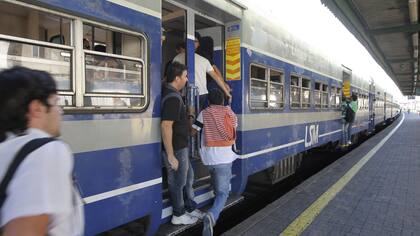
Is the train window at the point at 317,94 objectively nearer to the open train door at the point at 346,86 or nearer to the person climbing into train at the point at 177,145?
the open train door at the point at 346,86

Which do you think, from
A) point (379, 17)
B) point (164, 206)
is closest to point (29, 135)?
point (164, 206)

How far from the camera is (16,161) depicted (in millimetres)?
1086

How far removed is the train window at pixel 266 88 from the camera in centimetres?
522

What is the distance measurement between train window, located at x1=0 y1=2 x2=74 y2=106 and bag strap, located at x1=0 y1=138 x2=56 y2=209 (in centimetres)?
131

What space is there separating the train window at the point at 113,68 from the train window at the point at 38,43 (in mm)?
169

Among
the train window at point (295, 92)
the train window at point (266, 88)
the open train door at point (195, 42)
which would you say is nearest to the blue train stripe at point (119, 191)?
the open train door at point (195, 42)

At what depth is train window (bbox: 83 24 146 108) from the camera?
272 cm

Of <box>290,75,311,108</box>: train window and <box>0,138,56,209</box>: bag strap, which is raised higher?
<box>290,75,311,108</box>: train window

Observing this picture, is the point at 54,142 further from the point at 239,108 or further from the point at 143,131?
the point at 239,108

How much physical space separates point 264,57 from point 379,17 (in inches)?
421

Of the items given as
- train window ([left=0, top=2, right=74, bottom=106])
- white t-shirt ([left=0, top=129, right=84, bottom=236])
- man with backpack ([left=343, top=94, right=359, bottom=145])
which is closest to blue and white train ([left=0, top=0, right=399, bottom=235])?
train window ([left=0, top=2, right=74, bottom=106])

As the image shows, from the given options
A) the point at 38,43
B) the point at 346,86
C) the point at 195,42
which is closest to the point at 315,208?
the point at 195,42

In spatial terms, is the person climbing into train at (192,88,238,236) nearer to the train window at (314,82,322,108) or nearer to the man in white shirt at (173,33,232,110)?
the man in white shirt at (173,33,232,110)

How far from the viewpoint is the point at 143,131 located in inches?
126
